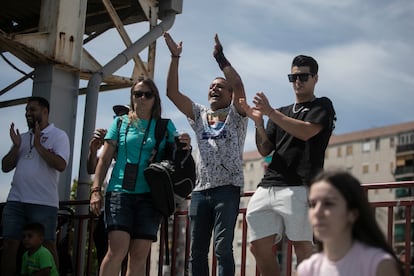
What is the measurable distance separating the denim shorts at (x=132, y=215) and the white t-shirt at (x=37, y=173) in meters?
1.02

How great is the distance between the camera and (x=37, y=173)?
6.21 metres

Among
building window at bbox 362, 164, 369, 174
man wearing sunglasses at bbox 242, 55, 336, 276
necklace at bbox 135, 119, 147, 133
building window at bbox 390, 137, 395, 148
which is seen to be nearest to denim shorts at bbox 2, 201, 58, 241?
necklace at bbox 135, 119, 147, 133

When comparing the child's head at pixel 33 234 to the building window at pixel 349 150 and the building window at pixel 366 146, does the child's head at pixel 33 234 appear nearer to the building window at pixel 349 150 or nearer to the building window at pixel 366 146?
the building window at pixel 366 146

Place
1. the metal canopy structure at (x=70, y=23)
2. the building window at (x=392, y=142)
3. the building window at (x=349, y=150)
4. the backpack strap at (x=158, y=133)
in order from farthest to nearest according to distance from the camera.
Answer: the building window at (x=349, y=150)
the building window at (x=392, y=142)
the metal canopy structure at (x=70, y=23)
the backpack strap at (x=158, y=133)

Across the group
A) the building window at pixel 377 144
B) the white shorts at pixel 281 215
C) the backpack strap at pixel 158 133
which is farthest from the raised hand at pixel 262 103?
the building window at pixel 377 144

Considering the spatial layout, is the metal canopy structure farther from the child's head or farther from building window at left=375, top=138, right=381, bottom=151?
building window at left=375, top=138, right=381, bottom=151

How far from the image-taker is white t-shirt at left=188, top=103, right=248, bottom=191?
536cm

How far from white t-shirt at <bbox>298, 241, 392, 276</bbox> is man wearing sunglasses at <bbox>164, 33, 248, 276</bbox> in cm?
180

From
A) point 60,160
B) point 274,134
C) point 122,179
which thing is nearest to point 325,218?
point 274,134

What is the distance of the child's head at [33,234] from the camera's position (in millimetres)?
6094

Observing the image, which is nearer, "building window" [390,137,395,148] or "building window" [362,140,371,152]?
"building window" [390,137,395,148]

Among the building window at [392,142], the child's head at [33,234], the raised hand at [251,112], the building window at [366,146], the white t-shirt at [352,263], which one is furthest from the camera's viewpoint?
the building window at [366,146]

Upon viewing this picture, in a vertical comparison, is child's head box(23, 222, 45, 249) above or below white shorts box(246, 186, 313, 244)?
below

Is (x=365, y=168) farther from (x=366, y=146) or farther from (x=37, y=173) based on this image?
(x=37, y=173)
